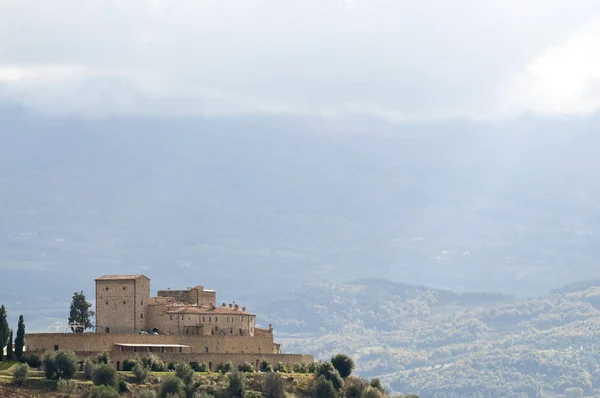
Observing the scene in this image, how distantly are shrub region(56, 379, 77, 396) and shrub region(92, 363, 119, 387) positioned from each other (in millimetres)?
1812

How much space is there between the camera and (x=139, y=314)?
5344 inches

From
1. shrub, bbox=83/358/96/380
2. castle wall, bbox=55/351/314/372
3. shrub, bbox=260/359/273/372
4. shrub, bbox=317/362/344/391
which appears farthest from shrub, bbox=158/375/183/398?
shrub, bbox=317/362/344/391

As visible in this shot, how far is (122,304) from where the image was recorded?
445 feet

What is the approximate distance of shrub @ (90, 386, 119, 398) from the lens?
381ft

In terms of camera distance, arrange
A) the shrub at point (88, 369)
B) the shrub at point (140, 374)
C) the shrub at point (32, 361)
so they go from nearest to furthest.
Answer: the shrub at point (88, 369) → the shrub at point (140, 374) → the shrub at point (32, 361)

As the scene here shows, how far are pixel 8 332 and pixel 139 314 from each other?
488 inches

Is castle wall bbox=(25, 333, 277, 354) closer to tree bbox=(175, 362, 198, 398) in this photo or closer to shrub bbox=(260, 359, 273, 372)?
shrub bbox=(260, 359, 273, 372)

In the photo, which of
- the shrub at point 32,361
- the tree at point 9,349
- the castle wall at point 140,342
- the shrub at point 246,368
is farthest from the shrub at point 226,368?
the tree at point 9,349

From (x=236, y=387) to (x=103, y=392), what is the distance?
1278cm

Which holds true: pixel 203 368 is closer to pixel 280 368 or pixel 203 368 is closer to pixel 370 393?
pixel 280 368

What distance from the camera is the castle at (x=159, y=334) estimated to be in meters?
128

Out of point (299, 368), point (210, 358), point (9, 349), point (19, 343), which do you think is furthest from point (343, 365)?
point (9, 349)

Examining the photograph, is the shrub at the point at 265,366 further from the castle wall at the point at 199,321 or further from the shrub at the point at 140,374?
the shrub at the point at 140,374

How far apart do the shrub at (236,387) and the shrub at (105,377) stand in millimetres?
9452
